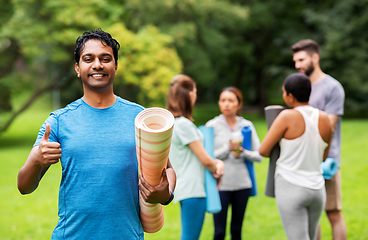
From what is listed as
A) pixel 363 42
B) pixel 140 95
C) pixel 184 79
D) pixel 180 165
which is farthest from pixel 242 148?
pixel 363 42

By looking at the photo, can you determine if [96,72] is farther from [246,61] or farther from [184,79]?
[246,61]

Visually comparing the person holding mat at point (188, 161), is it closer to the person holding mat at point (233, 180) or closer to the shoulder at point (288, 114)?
the person holding mat at point (233, 180)

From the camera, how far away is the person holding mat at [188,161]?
124 inches

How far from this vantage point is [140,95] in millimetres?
15250

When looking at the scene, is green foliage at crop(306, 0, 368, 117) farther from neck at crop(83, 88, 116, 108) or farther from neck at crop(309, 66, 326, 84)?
neck at crop(83, 88, 116, 108)

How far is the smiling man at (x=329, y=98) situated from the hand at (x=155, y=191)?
2.49m

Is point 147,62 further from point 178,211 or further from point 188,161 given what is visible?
point 188,161

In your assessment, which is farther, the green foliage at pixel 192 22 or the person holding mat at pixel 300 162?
the green foliage at pixel 192 22

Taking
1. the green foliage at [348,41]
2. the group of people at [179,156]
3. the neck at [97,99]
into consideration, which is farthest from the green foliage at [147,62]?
the neck at [97,99]

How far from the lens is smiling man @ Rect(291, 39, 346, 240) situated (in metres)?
3.54

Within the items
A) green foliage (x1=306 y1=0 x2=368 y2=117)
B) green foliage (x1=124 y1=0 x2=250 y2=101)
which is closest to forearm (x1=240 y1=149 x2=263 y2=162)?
green foliage (x1=124 y1=0 x2=250 y2=101)

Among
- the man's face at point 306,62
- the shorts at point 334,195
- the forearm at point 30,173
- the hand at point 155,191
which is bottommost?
the shorts at point 334,195

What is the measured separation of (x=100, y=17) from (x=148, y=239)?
40.1ft

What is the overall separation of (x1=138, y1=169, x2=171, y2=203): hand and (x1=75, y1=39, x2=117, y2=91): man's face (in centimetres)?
57
